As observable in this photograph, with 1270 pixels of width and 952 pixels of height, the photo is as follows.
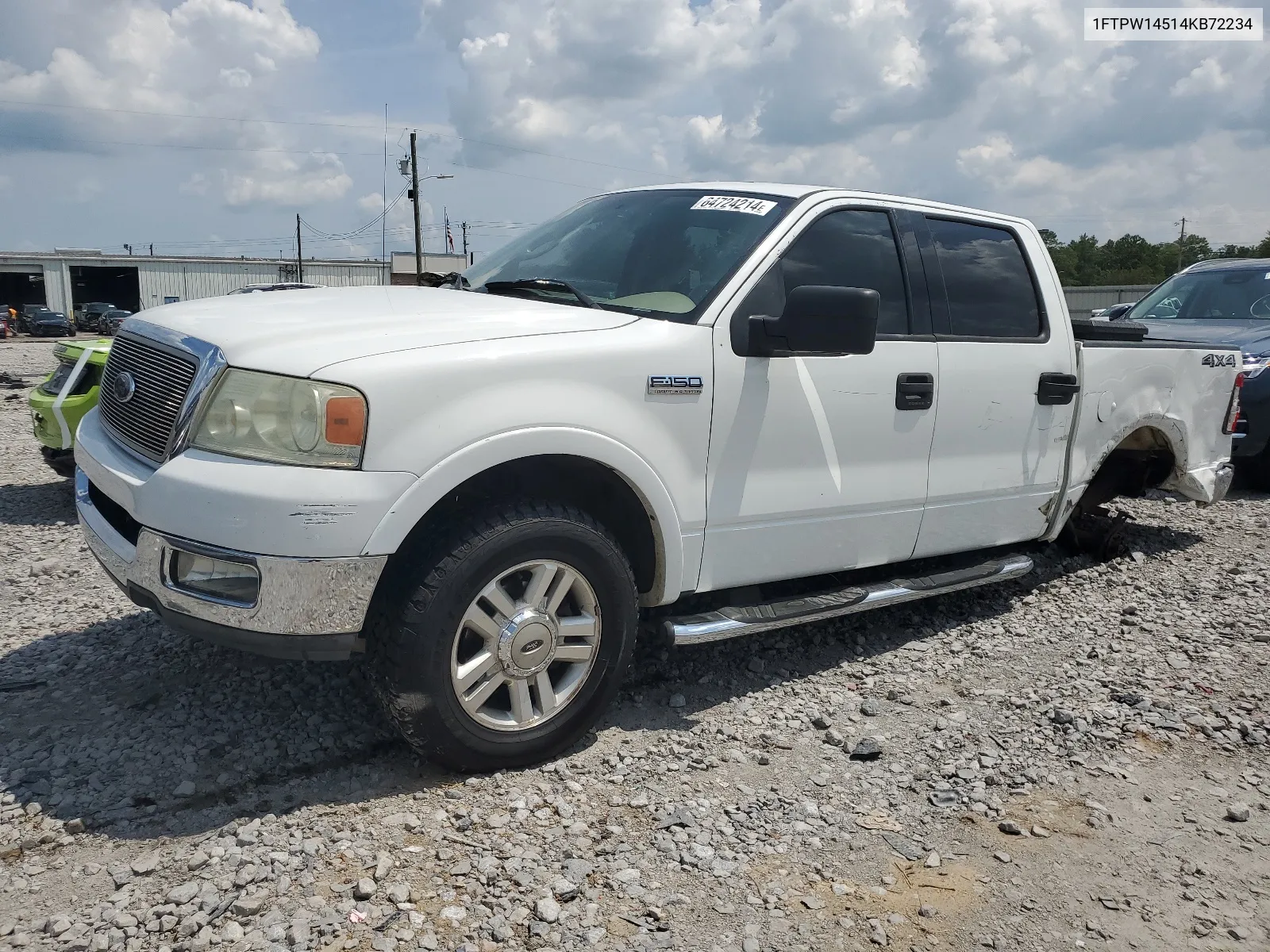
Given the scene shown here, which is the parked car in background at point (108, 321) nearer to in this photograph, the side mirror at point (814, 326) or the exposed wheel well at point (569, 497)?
the exposed wheel well at point (569, 497)

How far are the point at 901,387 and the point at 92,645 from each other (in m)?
3.43

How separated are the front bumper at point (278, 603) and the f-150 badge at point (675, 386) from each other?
1015 mm

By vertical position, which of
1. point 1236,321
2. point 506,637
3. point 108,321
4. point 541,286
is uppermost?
point 541,286

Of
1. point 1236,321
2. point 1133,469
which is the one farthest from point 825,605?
point 1236,321

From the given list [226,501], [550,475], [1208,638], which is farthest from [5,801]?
[1208,638]

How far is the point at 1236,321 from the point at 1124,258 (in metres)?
73.0

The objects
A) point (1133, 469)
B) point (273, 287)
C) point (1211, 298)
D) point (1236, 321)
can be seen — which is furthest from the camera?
point (273, 287)

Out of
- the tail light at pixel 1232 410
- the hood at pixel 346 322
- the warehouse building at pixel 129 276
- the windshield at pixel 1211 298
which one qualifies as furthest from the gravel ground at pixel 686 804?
the warehouse building at pixel 129 276

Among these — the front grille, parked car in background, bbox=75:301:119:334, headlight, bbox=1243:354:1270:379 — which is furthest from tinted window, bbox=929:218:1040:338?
parked car in background, bbox=75:301:119:334

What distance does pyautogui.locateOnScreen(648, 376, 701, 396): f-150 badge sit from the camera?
3195mm

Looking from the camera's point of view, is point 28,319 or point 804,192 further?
point 28,319

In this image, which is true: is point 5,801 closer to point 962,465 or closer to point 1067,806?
point 1067,806

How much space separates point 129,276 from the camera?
6475 centimetres

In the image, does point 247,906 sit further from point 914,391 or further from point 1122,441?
point 1122,441
